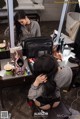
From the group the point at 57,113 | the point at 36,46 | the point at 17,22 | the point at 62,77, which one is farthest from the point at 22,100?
the point at 17,22

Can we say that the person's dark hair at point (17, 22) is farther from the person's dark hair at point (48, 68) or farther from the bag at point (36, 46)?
the person's dark hair at point (48, 68)

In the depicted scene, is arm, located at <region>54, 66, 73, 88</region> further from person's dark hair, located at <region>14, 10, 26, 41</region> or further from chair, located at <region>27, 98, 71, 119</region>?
person's dark hair, located at <region>14, 10, 26, 41</region>

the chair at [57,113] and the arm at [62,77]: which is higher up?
the arm at [62,77]

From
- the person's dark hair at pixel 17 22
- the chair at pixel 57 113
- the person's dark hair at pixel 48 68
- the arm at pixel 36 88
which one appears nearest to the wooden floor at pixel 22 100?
the person's dark hair at pixel 17 22

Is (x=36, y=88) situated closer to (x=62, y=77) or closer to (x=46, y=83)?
(x=46, y=83)

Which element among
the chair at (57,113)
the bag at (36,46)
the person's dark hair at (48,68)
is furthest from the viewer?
the bag at (36,46)

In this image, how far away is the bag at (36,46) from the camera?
6.53 feet

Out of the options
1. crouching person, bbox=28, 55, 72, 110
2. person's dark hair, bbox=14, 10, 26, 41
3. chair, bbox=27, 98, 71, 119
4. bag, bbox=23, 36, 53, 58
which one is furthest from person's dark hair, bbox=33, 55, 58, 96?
person's dark hair, bbox=14, 10, 26, 41

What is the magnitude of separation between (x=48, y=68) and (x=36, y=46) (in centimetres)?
62

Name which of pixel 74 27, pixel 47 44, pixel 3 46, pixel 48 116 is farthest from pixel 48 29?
pixel 48 116

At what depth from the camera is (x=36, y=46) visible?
2.00 metres

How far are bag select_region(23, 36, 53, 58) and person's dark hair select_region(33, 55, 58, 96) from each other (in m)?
0.53

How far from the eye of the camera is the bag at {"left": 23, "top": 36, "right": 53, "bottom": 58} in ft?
6.53

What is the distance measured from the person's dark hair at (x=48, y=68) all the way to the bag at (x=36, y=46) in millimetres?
526
